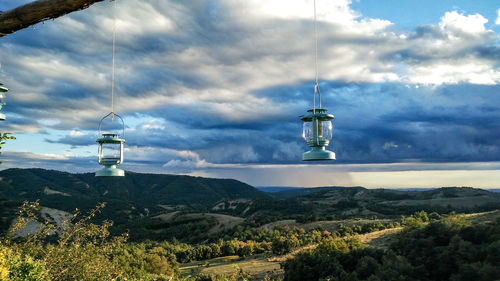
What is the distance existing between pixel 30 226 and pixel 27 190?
80.0m

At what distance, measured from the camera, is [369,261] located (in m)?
18.1

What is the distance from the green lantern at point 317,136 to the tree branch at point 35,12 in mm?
3572

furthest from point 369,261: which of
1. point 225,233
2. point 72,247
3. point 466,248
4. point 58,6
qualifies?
point 225,233

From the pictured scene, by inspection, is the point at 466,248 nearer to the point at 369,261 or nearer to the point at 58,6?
the point at 369,261

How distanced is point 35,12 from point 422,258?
18.6 metres

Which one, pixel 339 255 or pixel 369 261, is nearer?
pixel 369 261

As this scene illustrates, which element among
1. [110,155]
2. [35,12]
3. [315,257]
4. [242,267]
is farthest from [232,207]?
[35,12]

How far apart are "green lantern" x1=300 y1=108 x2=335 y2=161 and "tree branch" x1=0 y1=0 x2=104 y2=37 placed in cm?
357

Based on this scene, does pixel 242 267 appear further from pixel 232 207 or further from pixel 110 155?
pixel 232 207

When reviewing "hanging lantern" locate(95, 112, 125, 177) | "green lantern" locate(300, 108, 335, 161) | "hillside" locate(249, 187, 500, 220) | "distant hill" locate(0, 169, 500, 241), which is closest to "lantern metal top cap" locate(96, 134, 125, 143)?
"hanging lantern" locate(95, 112, 125, 177)

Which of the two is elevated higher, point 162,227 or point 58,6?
point 58,6

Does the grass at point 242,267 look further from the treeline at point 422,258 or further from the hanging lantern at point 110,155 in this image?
the hanging lantern at point 110,155

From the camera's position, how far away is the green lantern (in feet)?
19.5

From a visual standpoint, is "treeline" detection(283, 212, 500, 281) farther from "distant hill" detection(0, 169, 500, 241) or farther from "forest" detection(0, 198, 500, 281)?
"distant hill" detection(0, 169, 500, 241)
